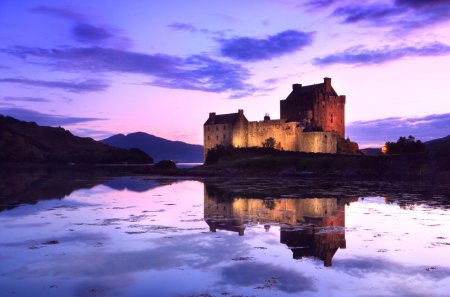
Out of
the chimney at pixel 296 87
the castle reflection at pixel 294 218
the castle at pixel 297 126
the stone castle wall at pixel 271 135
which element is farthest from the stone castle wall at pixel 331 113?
the castle reflection at pixel 294 218

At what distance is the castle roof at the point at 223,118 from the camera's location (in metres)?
77.4

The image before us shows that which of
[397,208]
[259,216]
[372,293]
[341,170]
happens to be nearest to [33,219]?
[259,216]

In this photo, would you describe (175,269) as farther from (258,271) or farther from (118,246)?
(118,246)

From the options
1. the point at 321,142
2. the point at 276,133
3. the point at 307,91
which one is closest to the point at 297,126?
the point at 276,133

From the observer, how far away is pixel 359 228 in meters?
17.3

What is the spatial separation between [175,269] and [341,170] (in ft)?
136

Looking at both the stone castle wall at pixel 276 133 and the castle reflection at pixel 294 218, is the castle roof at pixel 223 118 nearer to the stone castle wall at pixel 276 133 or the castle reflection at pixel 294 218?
the stone castle wall at pixel 276 133

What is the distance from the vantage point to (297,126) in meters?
67.2

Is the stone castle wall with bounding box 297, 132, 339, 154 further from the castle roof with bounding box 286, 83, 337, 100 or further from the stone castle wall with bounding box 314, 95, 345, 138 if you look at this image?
the castle roof with bounding box 286, 83, 337, 100

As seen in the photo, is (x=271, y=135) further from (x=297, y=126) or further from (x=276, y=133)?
(x=297, y=126)

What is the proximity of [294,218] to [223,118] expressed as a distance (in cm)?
6204

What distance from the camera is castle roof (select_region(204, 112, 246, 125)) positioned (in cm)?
7739

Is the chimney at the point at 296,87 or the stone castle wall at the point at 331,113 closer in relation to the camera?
the stone castle wall at the point at 331,113

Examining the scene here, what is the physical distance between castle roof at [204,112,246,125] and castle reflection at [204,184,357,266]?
160ft
